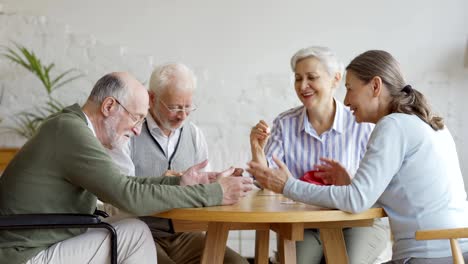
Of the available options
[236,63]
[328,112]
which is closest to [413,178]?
[328,112]

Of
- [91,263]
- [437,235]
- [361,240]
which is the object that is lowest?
[361,240]

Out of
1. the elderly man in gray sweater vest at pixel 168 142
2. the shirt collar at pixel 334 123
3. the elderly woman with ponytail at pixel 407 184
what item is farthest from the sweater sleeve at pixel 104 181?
the shirt collar at pixel 334 123

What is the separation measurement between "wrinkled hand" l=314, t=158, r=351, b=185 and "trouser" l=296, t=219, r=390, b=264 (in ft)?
1.40

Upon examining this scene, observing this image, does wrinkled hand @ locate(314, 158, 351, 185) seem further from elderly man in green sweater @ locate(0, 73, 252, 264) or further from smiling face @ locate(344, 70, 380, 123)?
elderly man in green sweater @ locate(0, 73, 252, 264)

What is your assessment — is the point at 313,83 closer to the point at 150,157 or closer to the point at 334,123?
the point at 334,123

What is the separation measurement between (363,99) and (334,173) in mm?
377

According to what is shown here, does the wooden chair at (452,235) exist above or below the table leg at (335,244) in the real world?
above

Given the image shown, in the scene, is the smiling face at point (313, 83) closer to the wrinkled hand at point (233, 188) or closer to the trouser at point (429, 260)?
the wrinkled hand at point (233, 188)

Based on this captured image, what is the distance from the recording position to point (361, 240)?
340cm

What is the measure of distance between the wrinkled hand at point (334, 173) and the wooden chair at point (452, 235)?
27.8 inches

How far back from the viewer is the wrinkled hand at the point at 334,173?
118 inches

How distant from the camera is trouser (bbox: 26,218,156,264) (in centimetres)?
253

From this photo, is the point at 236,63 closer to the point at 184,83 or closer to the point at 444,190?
the point at 184,83

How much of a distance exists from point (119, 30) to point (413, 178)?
10.5ft
